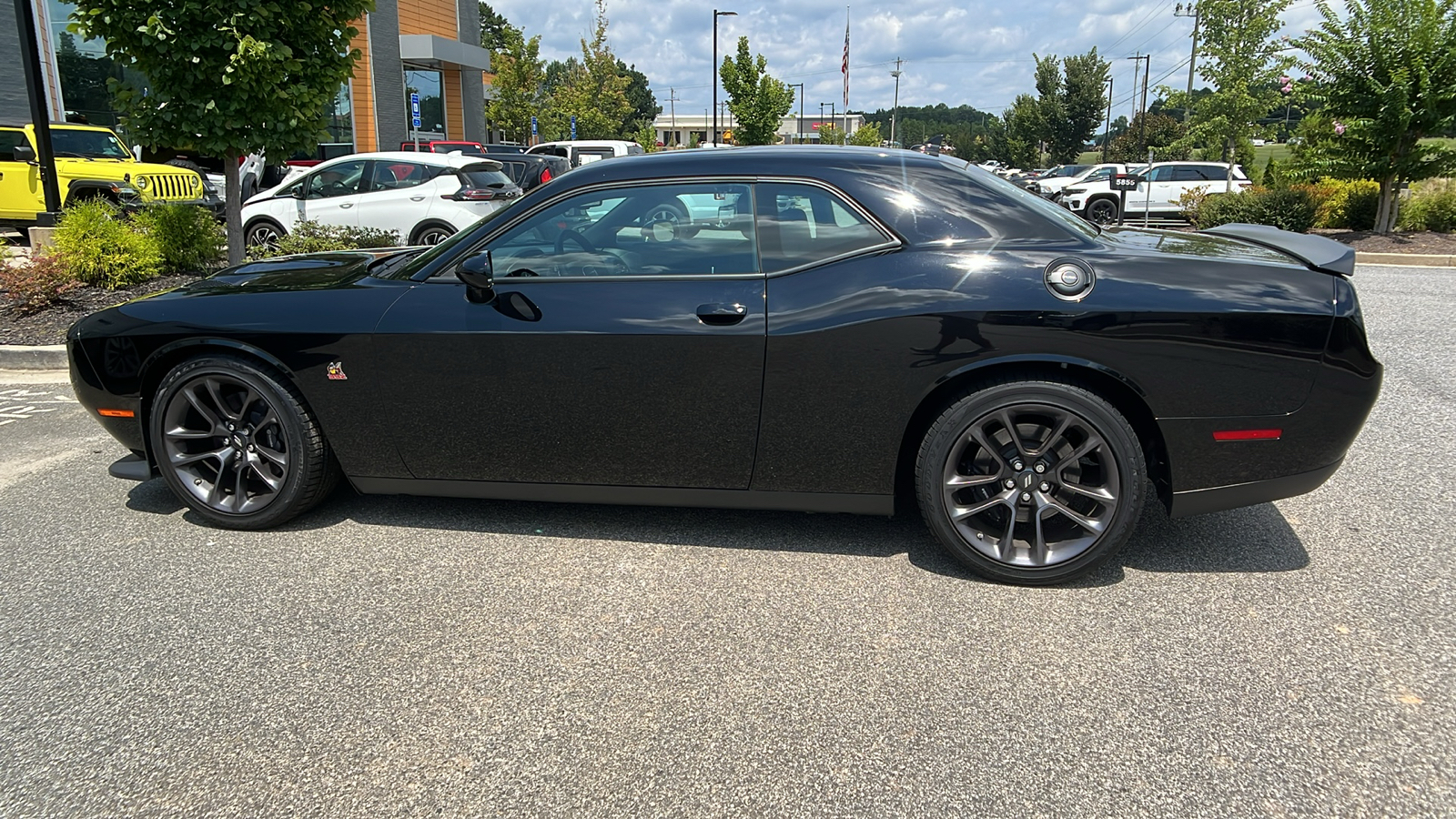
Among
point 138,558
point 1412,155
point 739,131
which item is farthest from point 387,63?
point 138,558

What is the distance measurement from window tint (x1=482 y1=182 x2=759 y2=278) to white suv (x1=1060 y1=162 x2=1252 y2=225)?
21402 millimetres

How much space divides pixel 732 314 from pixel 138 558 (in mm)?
2635

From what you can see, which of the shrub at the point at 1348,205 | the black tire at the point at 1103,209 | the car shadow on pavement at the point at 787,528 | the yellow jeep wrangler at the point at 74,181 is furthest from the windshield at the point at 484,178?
the black tire at the point at 1103,209

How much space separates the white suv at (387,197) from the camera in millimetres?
12562

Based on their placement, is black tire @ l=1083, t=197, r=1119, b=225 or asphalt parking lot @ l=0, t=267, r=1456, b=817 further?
black tire @ l=1083, t=197, r=1119, b=225

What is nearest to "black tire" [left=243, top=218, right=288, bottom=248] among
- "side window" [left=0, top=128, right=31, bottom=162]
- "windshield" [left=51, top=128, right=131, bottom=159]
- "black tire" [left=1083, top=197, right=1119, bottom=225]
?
"windshield" [left=51, top=128, right=131, bottom=159]

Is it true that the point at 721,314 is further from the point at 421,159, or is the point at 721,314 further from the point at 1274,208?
the point at 1274,208

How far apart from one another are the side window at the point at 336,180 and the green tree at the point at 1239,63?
22863 millimetres

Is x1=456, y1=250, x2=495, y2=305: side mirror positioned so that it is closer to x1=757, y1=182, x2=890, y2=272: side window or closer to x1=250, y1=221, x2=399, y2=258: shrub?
x1=757, y1=182, x2=890, y2=272: side window

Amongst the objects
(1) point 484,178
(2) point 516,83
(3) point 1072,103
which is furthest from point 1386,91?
(3) point 1072,103

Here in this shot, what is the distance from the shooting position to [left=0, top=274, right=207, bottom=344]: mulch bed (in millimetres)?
7711

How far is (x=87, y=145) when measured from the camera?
14.9 metres

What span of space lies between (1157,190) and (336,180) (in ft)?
66.2

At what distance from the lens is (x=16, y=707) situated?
2701 millimetres
